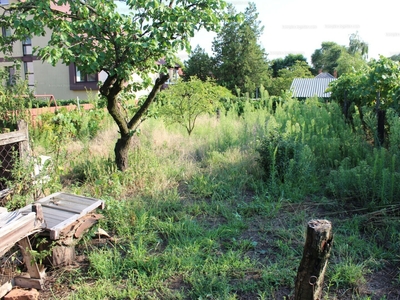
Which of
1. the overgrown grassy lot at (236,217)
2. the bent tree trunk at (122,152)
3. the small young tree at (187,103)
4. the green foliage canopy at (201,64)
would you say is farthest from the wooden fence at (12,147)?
the green foliage canopy at (201,64)

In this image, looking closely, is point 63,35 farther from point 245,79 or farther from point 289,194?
point 245,79

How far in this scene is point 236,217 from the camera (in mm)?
4199

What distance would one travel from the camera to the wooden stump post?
7.02ft

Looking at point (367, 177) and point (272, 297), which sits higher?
point (367, 177)

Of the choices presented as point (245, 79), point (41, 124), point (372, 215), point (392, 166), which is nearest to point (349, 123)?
point (392, 166)

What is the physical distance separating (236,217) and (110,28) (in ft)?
9.41

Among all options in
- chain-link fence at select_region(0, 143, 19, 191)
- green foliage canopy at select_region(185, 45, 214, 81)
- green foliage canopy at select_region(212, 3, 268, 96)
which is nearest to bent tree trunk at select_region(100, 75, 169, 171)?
chain-link fence at select_region(0, 143, 19, 191)

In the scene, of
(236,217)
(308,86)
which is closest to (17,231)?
(236,217)

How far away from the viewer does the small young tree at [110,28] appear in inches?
164

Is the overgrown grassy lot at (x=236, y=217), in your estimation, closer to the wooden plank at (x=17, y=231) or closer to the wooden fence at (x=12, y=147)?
the wooden fence at (x=12, y=147)

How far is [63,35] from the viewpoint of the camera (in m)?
4.04

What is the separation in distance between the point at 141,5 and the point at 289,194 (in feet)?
10.4

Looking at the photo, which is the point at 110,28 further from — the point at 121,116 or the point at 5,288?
the point at 5,288

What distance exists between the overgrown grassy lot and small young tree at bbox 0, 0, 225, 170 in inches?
50.9
